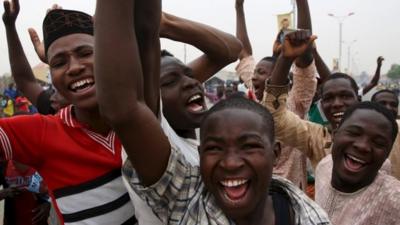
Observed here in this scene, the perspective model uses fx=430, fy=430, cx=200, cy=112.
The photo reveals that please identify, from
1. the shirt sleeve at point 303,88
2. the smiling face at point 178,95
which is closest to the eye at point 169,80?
the smiling face at point 178,95

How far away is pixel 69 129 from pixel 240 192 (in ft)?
2.30

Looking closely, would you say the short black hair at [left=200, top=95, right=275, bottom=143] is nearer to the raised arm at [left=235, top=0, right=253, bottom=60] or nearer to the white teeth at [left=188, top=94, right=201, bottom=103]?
the white teeth at [left=188, top=94, right=201, bottom=103]

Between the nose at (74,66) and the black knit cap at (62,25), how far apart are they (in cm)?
12

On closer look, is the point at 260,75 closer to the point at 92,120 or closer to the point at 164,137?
the point at 92,120

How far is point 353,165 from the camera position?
1.97 meters

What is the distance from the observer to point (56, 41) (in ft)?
5.37

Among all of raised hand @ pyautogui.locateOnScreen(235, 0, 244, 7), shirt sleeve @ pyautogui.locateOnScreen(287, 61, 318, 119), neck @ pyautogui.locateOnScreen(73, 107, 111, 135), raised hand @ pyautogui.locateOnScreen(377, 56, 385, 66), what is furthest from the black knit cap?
raised hand @ pyautogui.locateOnScreen(377, 56, 385, 66)

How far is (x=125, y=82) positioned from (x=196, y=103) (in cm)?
83

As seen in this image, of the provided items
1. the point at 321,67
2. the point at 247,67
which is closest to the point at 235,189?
the point at 247,67

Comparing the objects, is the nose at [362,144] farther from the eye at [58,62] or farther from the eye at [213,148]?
the eye at [58,62]

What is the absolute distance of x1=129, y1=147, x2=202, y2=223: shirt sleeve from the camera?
1307 millimetres

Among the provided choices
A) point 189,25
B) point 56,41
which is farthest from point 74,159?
point 189,25

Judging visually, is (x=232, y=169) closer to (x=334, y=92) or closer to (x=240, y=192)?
(x=240, y=192)

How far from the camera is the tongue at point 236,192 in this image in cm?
138
